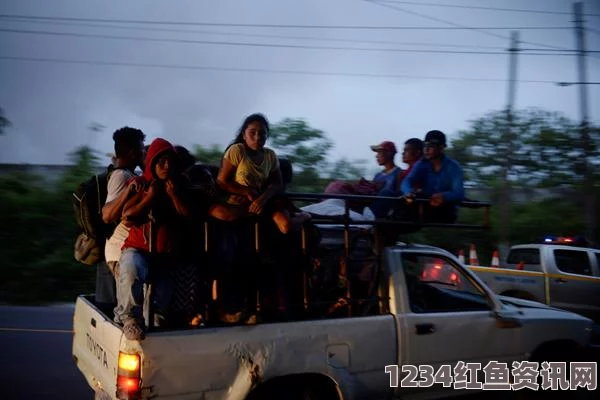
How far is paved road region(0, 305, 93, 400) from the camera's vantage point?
4453mm

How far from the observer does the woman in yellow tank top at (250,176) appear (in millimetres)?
3037

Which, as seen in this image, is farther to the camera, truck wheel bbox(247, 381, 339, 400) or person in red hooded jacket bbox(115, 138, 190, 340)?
truck wheel bbox(247, 381, 339, 400)

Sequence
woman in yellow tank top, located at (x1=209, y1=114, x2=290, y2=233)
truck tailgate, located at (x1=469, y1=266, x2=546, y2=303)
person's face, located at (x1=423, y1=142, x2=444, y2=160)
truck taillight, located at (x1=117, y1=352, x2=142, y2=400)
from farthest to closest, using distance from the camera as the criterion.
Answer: truck tailgate, located at (x1=469, y1=266, x2=546, y2=303) → person's face, located at (x1=423, y1=142, x2=444, y2=160) → woman in yellow tank top, located at (x1=209, y1=114, x2=290, y2=233) → truck taillight, located at (x1=117, y1=352, x2=142, y2=400)

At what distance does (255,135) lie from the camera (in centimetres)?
334

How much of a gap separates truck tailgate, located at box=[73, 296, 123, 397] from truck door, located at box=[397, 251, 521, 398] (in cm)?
181

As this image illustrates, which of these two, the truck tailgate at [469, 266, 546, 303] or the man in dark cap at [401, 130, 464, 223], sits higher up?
the man in dark cap at [401, 130, 464, 223]

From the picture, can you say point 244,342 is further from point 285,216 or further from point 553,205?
point 553,205

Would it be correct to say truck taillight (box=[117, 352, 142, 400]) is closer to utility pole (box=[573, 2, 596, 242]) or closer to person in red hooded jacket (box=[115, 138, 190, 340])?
person in red hooded jacket (box=[115, 138, 190, 340])

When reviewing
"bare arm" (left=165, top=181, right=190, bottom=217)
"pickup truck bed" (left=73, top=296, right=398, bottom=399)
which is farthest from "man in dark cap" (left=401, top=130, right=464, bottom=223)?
"bare arm" (left=165, top=181, right=190, bottom=217)

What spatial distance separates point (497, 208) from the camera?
534 inches

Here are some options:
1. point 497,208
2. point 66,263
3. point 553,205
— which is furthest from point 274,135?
point 553,205

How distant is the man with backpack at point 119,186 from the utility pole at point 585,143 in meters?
11.9

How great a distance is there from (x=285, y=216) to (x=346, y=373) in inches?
41.4

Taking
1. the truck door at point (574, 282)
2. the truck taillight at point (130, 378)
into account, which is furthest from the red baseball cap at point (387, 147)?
the truck door at point (574, 282)
